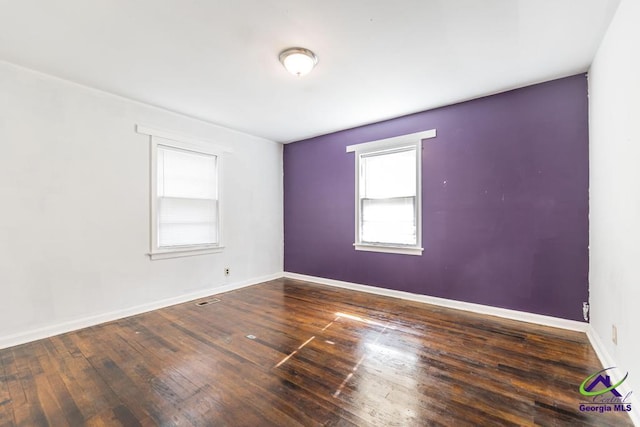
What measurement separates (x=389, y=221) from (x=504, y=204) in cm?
152

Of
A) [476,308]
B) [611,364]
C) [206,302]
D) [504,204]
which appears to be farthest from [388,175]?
[206,302]

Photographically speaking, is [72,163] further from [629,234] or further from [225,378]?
[629,234]

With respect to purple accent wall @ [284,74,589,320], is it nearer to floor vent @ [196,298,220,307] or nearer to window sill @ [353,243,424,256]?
window sill @ [353,243,424,256]

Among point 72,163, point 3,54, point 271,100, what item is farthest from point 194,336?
point 3,54

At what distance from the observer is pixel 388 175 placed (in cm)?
424

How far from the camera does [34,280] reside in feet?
8.95

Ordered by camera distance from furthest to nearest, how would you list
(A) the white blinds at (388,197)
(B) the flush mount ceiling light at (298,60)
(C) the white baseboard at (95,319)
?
(A) the white blinds at (388,197)
(C) the white baseboard at (95,319)
(B) the flush mount ceiling light at (298,60)

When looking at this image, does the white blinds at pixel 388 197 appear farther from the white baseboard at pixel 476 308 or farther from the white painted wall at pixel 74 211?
the white painted wall at pixel 74 211

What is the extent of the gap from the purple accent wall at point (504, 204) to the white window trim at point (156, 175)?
89.3 inches

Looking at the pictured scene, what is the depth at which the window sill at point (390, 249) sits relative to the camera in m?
3.89

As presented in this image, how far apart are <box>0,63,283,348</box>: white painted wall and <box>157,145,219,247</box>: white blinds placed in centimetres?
24

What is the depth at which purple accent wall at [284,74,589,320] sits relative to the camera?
2850 millimetres

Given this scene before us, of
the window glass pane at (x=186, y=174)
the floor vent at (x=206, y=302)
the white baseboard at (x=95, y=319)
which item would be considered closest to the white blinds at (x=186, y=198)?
the window glass pane at (x=186, y=174)

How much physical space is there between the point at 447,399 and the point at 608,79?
9.05ft
